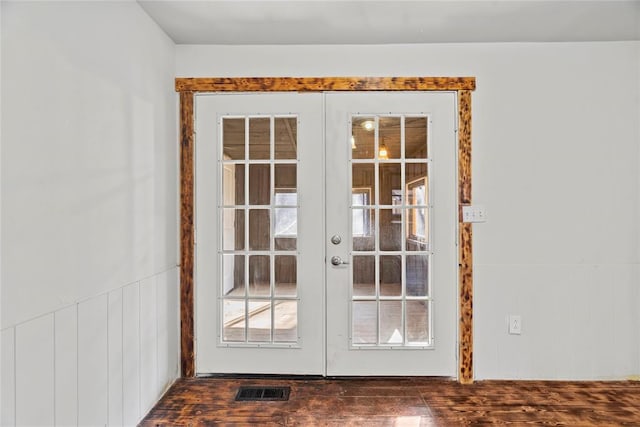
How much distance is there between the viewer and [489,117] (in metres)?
2.76

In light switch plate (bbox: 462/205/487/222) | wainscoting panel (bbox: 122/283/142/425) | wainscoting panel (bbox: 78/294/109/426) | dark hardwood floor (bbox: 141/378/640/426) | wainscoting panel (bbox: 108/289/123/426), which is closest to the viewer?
wainscoting panel (bbox: 78/294/109/426)

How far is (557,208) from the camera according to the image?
9.04ft

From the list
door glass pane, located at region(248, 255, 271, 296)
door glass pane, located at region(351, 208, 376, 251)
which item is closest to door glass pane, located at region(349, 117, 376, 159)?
door glass pane, located at region(351, 208, 376, 251)

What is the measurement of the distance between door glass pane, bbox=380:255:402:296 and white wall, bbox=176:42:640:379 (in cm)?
53

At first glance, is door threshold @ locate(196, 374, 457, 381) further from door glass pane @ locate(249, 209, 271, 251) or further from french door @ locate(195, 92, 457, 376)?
door glass pane @ locate(249, 209, 271, 251)

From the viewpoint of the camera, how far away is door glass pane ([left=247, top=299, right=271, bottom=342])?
9.25ft

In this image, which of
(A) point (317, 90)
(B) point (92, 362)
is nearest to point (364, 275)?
(A) point (317, 90)

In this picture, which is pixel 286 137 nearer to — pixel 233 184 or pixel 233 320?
pixel 233 184

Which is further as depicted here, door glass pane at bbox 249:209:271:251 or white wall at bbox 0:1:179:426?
door glass pane at bbox 249:209:271:251

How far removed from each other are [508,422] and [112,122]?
103 inches

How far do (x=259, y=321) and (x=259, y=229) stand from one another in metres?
0.65

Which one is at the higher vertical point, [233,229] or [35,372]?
[233,229]

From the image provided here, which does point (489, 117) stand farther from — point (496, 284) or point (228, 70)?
point (228, 70)

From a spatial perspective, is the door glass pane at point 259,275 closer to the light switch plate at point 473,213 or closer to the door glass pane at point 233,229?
the door glass pane at point 233,229
